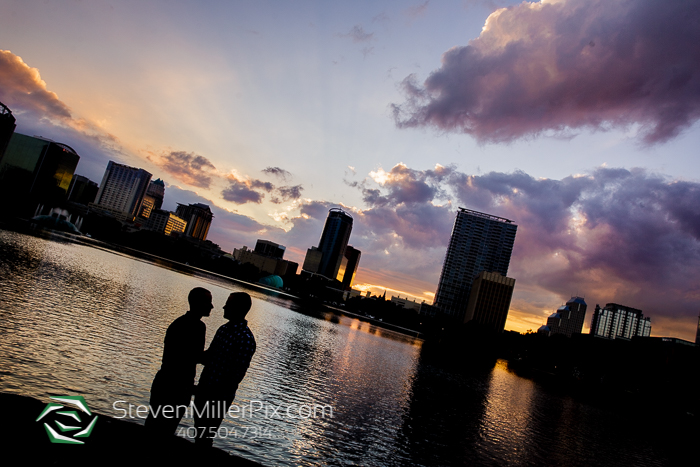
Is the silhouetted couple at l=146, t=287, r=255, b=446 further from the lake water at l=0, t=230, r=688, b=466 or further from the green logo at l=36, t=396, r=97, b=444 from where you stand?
the lake water at l=0, t=230, r=688, b=466

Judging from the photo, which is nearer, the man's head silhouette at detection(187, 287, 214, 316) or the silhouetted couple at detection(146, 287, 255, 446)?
the silhouetted couple at detection(146, 287, 255, 446)

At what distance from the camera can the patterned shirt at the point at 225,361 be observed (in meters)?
6.64

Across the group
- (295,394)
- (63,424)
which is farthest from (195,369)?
(295,394)

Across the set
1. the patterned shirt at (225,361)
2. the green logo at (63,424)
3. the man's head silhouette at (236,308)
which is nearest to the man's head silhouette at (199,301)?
the man's head silhouette at (236,308)

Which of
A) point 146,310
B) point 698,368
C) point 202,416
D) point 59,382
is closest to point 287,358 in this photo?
point 146,310

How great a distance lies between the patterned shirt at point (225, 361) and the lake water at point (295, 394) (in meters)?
3.86

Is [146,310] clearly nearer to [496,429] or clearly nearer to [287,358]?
[287,358]

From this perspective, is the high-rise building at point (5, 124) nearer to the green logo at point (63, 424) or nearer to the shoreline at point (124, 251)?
the shoreline at point (124, 251)

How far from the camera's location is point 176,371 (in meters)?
6.45

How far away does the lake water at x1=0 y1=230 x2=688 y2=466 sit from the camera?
1095 centimetres

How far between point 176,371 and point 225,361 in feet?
2.59

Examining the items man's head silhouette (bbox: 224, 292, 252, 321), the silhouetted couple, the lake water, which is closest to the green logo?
the silhouetted couple

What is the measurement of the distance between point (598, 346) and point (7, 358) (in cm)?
12718

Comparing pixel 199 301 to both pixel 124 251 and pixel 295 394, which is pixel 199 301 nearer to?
pixel 295 394
